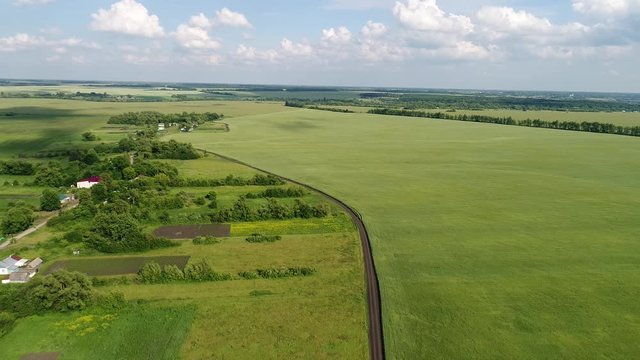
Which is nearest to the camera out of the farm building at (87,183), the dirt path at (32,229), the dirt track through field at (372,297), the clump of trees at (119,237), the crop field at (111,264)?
the dirt track through field at (372,297)

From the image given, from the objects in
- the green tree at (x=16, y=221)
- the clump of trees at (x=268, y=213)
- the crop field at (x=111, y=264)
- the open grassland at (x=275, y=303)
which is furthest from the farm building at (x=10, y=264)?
the clump of trees at (x=268, y=213)

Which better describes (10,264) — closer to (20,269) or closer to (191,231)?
(20,269)

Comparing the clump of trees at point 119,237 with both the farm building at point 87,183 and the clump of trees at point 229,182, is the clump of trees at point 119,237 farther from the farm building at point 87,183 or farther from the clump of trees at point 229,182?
the farm building at point 87,183

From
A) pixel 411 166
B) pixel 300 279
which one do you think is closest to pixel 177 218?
pixel 300 279

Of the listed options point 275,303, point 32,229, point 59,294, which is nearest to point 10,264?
point 59,294

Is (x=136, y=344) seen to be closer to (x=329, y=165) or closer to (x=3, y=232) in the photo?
(x=3, y=232)

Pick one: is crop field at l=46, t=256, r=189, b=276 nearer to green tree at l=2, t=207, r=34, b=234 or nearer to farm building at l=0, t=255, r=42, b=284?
farm building at l=0, t=255, r=42, b=284

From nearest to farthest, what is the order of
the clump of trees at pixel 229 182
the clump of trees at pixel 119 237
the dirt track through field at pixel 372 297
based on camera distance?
the dirt track through field at pixel 372 297 < the clump of trees at pixel 119 237 < the clump of trees at pixel 229 182
